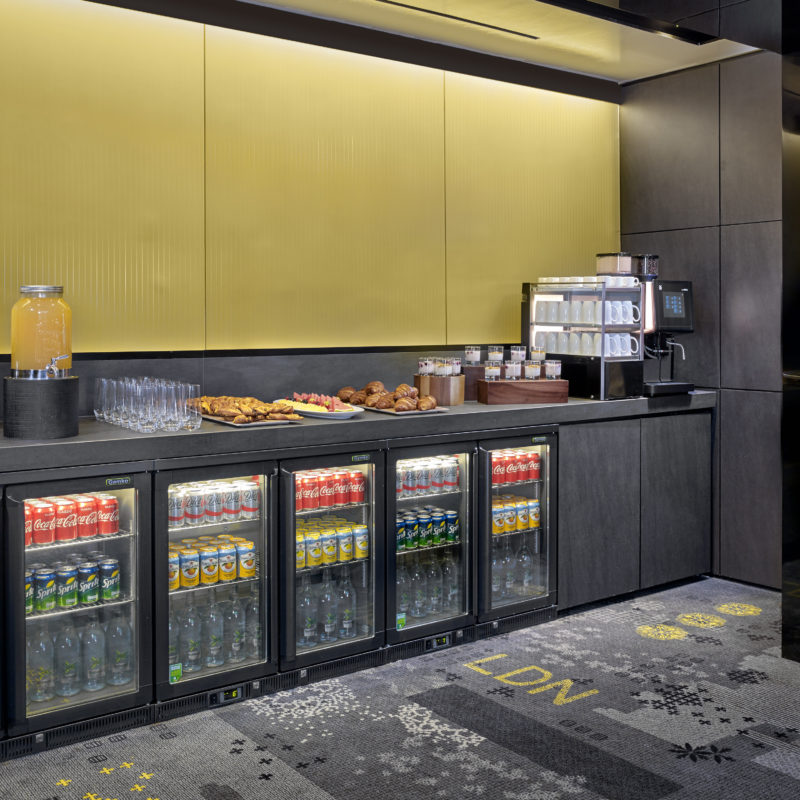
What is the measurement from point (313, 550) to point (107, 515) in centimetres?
→ 98

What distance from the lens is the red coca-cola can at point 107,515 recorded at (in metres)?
3.75

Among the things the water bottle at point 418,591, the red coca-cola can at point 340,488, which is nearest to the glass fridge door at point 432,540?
the water bottle at point 418,591

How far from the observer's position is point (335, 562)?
173 inches

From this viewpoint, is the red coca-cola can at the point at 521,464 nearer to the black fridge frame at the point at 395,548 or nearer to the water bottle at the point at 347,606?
the black fridge frame at the point at 395,548

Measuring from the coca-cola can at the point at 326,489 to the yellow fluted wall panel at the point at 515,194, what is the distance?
171 cm

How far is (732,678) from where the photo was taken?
429 cm

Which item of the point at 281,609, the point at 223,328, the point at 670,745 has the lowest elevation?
the point at 670,745

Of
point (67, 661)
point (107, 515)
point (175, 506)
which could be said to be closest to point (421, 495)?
point (175, 506)

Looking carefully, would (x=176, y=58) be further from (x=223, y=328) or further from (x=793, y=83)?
(x=793, y=83)

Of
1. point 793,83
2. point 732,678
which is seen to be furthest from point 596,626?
point 793,83

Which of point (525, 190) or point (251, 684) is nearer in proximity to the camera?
point (251, 684)

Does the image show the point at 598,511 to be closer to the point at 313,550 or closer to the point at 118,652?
the point at 313,550

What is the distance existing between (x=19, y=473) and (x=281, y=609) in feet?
4.31

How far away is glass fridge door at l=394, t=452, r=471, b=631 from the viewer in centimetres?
469
